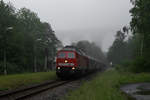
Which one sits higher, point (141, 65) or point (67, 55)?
point (67, 55)

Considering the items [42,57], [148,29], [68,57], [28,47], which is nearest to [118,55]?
[42,57]

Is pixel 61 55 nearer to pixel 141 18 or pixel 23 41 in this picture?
pixel 141 18

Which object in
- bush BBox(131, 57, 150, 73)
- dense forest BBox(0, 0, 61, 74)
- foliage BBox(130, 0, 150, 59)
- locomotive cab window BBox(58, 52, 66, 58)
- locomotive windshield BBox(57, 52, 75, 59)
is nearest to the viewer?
locomotive windshield BBox(57, 52, 75, 59)

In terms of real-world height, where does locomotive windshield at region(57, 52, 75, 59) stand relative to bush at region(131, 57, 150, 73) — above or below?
above

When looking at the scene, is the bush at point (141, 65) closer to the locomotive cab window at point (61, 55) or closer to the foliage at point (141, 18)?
the foliage at point (141, 18)

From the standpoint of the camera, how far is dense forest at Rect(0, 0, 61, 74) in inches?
1687

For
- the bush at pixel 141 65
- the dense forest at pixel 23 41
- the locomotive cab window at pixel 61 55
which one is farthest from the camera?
the dense forest at pixel 23 41

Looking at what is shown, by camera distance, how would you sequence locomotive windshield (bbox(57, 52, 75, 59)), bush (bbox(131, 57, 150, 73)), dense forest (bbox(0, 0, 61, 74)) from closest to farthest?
locomotive windshield (bbox(57, 52, 75, 59)) < bush (bbox(131, 57, 150, 73)) < dense forest (bbox(0, 0, 61, 74))

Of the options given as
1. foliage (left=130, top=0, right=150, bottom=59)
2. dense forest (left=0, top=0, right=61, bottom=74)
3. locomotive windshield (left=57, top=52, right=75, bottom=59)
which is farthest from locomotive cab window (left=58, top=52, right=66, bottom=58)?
dense forest (left=0, top=0, right=61, bottom=74)

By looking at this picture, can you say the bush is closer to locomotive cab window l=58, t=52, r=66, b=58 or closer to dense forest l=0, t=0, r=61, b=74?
locomotive cab window l=58, t=52, r=66, b=58

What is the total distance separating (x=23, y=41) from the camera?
5256cm

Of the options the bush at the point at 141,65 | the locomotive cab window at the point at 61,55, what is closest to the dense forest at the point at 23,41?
the locomotive cab window at the point at 61,55

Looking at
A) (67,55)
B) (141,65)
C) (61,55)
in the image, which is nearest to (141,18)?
(141,65)

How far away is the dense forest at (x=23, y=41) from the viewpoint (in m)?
42.8
